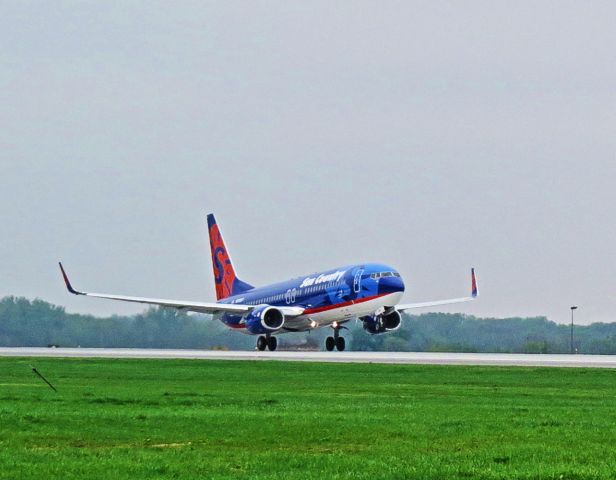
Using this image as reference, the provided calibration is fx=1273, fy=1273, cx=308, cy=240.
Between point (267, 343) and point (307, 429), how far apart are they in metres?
66.6

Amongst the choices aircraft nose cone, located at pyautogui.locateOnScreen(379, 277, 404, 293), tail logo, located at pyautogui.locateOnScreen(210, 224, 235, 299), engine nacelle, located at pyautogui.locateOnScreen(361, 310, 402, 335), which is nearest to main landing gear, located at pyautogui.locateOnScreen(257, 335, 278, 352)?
engine nacelle, located at pyautogui.locateOnScreen(361, 310, 402, 335)

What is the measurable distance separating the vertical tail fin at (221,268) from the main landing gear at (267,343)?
34.5 ft

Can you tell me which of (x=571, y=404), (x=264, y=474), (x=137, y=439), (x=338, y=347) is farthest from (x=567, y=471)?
(x=338, y=347)

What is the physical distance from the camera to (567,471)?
17.8 metres

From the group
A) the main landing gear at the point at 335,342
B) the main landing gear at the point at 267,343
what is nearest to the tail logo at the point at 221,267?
the main landing gear at the point at 267,343

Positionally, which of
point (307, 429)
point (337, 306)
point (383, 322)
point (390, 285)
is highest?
point (390, 285)

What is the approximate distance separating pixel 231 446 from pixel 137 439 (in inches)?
79.7

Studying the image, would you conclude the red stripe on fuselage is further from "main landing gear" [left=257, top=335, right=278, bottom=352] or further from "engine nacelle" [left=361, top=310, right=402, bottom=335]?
"main landing gear" [left=257, top=335, right=278, bottom=352]

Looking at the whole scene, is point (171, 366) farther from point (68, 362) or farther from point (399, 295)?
point (399, 295)

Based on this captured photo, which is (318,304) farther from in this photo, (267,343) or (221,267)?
(221,267)

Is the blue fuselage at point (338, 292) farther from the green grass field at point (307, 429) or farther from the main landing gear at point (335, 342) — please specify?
the green grass field at point (307, 429)

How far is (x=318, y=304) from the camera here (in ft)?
274

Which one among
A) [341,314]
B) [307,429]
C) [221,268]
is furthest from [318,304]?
[307,429]

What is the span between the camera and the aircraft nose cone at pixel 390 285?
260ft
